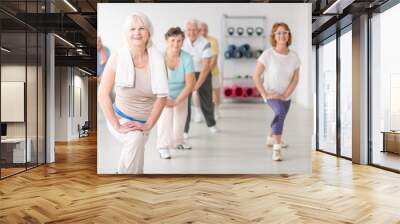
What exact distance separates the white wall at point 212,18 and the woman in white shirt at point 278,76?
116 millimetres

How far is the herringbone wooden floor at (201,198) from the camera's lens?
397 cm

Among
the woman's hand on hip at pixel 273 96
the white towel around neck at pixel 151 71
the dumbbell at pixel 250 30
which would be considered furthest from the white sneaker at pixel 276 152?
the white towel around neck at pixel 151 71

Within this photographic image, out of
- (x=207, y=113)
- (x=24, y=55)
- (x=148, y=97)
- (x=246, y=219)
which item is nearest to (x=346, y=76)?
(x=207, y=113)

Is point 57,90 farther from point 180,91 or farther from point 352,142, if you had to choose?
point 352,142

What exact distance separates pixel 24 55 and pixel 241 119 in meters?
3.88

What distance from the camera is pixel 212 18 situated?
20.8ft

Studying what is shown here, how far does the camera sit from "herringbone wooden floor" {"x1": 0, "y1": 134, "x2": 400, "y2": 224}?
397cm

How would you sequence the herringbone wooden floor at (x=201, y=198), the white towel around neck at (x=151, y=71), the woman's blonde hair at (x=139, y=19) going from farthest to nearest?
the woman's blonde hair at (x=139, y=19) < the white towel around neck at (x=151, y=71) < the herringbone wooden floor at (x=201, y=198)

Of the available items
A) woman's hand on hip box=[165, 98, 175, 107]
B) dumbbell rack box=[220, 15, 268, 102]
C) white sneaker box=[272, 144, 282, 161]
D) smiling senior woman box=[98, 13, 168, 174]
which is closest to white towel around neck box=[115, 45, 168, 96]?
smiling senior woman box=[98, 13, 168, 174]

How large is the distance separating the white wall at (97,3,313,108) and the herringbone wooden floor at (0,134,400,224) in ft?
5.05

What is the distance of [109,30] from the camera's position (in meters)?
6.25

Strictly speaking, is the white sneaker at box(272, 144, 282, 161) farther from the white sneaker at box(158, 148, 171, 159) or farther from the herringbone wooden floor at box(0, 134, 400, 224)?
the white sneaker at box(158, 148, 171, 159)

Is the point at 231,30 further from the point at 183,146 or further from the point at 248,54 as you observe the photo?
the point at 183,146

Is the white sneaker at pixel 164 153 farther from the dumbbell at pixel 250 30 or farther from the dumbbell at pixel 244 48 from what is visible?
the dumbbell at pixel 250 30
